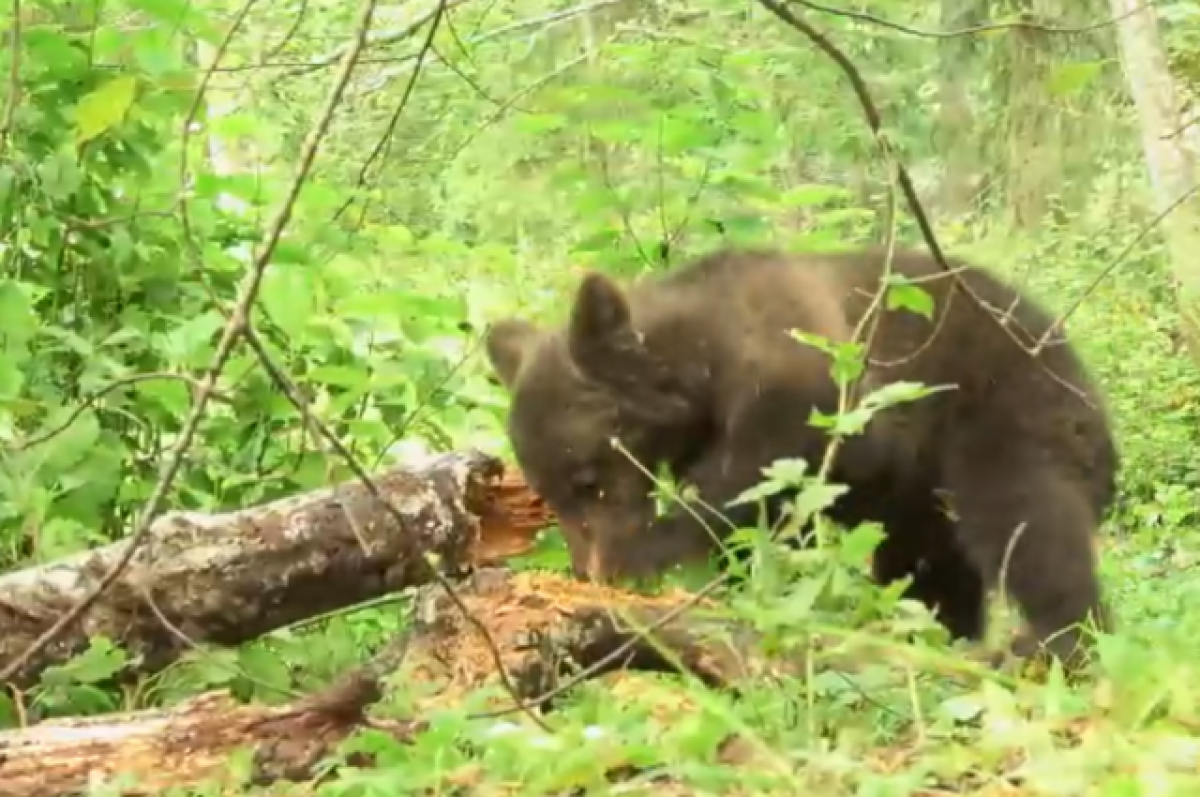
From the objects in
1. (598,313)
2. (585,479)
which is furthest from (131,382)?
(585,479)

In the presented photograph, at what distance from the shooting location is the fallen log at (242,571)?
4.83 m

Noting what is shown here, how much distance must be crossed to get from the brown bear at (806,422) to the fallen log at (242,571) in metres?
0.61

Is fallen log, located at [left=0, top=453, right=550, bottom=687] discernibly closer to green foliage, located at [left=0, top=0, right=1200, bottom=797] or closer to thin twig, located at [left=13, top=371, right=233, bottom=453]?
green foliage, located at [left=0, top=0, right=1200, bottom=797]

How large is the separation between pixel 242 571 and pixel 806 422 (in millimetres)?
1732

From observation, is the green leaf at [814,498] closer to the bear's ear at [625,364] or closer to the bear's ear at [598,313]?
the bear's ear at [598,313]

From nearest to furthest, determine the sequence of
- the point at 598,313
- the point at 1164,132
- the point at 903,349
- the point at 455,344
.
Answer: the point at 598,313 < the point at 903,349 < the point at 455,344 < the point at 1164,132

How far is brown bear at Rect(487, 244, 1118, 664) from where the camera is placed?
5.55 meters

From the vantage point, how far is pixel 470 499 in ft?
18.1

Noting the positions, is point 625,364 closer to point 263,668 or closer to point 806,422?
point 806,422

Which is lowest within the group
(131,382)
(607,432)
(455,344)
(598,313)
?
(607,432)

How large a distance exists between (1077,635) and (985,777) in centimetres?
243

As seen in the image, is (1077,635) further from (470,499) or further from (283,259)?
(283,259)

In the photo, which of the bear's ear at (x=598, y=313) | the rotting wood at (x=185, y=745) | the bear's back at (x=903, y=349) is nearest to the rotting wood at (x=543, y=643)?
the rotting wood at (x=185, y=745)

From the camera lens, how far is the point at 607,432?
19.0ft
